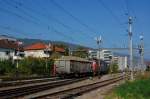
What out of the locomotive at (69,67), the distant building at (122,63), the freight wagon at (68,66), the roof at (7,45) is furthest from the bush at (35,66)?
the distant building at (122,63)

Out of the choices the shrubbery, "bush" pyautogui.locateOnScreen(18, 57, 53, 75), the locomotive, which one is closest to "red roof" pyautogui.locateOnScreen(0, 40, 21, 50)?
"bush" pyautogui.locateOnScreen(18, 57, 53, 75)

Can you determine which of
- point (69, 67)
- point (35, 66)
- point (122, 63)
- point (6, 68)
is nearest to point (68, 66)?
point (69, 67)

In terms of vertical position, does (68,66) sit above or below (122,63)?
below

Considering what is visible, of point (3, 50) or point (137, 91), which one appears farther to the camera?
point (3, 50)

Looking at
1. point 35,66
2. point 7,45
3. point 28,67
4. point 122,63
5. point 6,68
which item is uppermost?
point 7,45

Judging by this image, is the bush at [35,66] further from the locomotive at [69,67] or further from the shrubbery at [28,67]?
the locomotive at [69,67]

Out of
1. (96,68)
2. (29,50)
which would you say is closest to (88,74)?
(96,68)

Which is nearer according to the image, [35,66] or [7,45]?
[35,66]

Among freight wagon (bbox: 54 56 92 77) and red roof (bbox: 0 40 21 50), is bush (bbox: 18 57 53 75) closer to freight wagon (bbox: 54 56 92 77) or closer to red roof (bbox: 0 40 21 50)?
freight wagon (bbox: 54 56 92 77)

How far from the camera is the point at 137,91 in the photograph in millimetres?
24609

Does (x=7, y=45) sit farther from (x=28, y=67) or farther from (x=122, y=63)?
(x=122, y=63)

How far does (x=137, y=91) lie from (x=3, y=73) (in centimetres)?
4173

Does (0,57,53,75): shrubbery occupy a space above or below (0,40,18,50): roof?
below

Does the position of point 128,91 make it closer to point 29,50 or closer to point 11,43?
point 11,43
